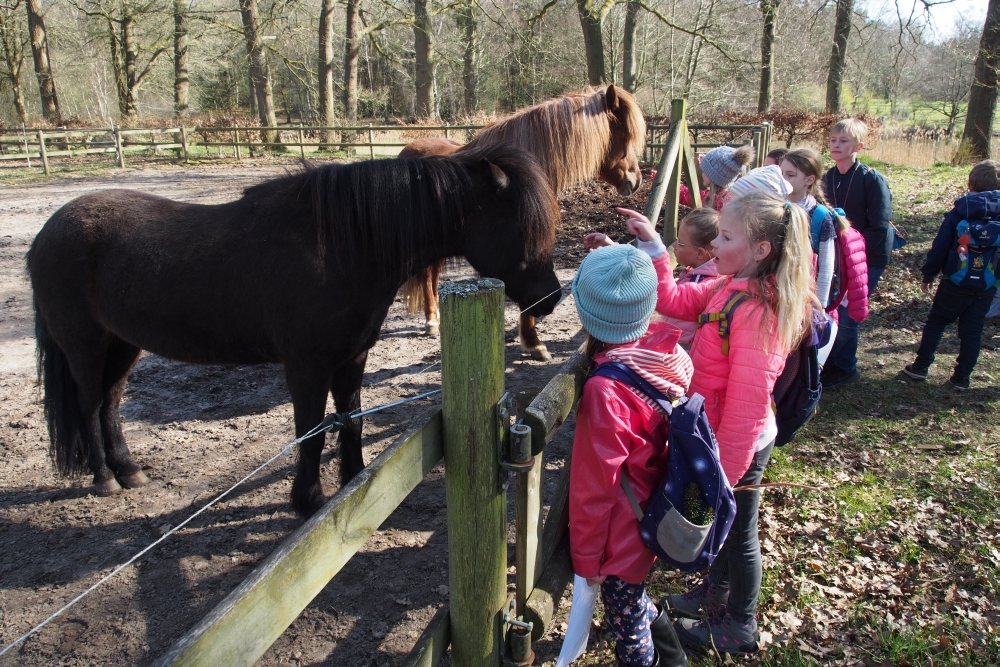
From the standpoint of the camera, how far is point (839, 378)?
500 cm

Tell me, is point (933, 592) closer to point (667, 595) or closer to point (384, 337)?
point (667, 595)

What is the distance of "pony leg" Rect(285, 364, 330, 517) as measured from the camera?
2.96 meters

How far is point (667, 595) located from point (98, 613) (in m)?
2.65

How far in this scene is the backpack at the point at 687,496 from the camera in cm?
172

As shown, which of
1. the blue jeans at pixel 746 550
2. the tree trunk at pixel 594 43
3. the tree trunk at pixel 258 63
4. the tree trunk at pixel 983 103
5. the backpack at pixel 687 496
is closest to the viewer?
the backpack at pixel 687 496

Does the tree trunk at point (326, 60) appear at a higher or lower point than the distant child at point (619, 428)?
higher

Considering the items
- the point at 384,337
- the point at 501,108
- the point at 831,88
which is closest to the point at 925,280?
the point at 384,337

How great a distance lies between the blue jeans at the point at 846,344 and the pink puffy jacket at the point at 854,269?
548 mm

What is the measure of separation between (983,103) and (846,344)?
13938mm

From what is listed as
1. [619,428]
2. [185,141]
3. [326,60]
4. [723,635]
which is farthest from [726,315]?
[326,60]

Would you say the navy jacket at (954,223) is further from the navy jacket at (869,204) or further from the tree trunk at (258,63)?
the tree trunk at (258,63)

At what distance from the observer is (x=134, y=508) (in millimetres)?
3520

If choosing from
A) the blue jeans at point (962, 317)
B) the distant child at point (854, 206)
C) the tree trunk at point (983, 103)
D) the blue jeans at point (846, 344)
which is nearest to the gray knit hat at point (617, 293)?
the distant child at point (854, 206)

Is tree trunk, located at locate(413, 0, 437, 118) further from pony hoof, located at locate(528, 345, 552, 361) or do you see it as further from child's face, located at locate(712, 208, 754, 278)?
child's face, located at locate(712, 208, 754, 278)
